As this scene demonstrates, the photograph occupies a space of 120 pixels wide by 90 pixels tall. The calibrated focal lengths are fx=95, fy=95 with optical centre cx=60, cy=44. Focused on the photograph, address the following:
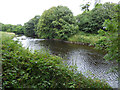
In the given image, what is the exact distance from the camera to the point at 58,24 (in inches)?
969

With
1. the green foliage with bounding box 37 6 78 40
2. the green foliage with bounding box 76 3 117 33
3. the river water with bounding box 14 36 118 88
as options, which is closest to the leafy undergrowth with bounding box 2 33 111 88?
the river water with bounding box 14 36 118 88

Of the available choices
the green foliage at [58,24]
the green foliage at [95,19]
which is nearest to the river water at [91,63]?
the green foliage at [58,24]

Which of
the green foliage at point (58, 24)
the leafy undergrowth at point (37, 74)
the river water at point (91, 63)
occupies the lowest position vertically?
the river water at point (91, 63)

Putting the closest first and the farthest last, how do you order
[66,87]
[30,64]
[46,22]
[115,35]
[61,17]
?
[115,35], [66,87], [30,64], [61,17], [46,22]

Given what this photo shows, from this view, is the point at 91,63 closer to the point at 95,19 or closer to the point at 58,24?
the point at 58,24

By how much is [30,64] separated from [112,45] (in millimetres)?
2936

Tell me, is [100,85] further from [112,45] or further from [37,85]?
[37,85]

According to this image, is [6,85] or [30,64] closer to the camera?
[6,85]

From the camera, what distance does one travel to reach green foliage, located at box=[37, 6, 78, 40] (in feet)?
74.7

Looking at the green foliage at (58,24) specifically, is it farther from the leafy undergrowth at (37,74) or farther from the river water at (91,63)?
the leafy undergrowth at (37,74)

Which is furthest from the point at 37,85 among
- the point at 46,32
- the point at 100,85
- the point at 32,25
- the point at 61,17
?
the point at 32,25

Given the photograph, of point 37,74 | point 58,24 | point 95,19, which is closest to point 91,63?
point 37,74

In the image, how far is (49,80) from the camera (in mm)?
3473

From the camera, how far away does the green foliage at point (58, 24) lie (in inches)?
897
